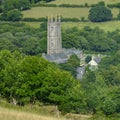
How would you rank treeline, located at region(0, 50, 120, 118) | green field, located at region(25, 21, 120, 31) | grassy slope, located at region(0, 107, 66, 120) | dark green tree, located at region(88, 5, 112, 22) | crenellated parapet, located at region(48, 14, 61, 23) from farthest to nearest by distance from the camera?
dark green tree, located at region(88, 5, 112, 22) → green field, located at region(25, 21, 120, 31) → crenellated parapet, located at region(48, 14, 61, 23) → treeline, located at region(0, 50, 120, 118) → grassy slope, located at region(0, 107, 66, 120)

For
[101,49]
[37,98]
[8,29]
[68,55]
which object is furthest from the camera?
[8,29]

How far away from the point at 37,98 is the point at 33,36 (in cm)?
8951

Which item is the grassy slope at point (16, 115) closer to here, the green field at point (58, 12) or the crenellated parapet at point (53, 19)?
the crenellated parapet at point (53, 19)

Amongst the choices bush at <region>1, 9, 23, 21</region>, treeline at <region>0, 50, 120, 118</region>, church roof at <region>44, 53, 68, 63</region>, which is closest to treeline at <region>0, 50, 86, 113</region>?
treeline at <region>0, 50, 120, 118</region>

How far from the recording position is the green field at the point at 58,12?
468 feet

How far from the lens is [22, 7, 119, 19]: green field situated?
14250 centimetres

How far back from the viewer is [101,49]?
129 meters

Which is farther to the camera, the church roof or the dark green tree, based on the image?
the dark green tree

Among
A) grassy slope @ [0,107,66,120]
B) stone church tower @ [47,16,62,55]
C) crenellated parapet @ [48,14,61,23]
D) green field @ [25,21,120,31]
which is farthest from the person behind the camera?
green field @ [25,21,120,31]

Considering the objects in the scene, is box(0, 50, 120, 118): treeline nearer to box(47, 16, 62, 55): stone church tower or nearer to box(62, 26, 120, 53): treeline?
box(47, 16, 62, 55): stone church tower

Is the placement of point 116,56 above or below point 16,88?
below

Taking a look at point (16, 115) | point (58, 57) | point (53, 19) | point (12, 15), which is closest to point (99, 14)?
point (12, 15)

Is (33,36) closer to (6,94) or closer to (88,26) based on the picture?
(88,26)

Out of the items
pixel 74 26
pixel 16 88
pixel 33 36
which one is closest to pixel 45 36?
pixel 33 36
